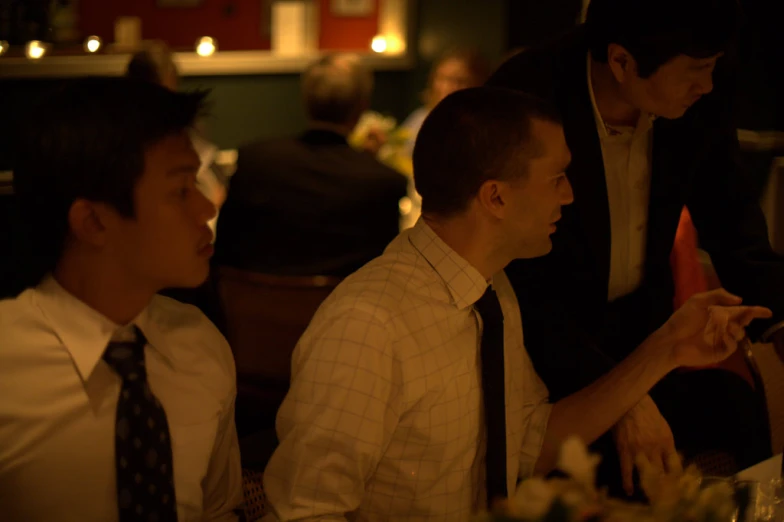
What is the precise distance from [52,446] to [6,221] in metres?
1.93

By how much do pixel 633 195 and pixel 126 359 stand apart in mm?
1157

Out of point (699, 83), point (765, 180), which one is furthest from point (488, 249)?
point (765, 180)

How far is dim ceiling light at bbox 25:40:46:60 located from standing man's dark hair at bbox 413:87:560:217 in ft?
8.71

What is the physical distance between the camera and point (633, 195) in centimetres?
199

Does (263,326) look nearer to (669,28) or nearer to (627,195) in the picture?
(627,195)

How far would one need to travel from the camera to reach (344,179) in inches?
119

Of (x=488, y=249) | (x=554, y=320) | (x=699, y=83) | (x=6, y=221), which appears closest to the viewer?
(x=488, y=249)

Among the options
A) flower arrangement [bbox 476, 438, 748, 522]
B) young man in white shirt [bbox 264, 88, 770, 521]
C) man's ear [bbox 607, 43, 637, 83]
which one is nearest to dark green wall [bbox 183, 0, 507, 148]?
man's ear [bbox 607, 43, 637, 83]

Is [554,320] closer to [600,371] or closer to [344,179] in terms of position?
[600,371]

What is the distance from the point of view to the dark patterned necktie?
1298mm

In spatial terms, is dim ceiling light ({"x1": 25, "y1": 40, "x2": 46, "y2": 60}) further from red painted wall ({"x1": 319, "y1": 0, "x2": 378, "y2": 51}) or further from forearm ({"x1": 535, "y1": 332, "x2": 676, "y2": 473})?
forearm ({"x1": 535, "y1": 332, "x2": 676, "y2": 473})

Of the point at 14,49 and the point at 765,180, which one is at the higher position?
the point at 14,49

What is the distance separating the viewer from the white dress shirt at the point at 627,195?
1.93 metres

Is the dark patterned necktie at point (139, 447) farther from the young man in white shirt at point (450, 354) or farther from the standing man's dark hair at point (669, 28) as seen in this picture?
the standing man's dark hair at point (669, 28)
